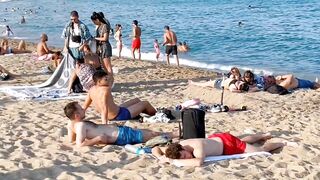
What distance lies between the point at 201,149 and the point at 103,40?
184 inches

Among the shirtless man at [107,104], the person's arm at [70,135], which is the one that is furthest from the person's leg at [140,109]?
the person's arm at [70,135]

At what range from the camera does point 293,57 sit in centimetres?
1862

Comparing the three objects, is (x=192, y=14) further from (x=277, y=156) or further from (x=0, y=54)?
(x=277, y=156)

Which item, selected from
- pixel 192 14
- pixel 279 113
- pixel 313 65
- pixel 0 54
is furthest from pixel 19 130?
pixel 192 14

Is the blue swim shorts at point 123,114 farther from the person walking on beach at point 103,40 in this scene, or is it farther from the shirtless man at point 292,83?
the shirtless man at point 292,83

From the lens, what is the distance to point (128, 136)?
20.0ft

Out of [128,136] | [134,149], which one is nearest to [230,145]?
[134,149]

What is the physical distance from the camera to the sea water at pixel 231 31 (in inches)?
702

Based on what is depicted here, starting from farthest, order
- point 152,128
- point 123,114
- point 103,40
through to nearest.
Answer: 1. point 103,40
2. point 123,114
3. point 152,128

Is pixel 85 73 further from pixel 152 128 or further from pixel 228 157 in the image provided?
pixel 228 157

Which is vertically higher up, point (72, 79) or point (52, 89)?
point (72, 79)

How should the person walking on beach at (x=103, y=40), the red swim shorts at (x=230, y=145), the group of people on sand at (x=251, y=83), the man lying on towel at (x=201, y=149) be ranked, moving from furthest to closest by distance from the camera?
the group of people on sand at (x=251, y=83) → the person walking on beach at (x=103, y=40) → the red swim shorts at (x=230, y=145) → the man lying on towel at (x=201, y=149)

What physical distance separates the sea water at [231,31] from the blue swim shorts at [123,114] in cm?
906

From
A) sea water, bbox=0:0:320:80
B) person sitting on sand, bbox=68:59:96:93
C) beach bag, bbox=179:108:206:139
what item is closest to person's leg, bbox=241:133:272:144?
beach bag, bbox=179:108:206:139
